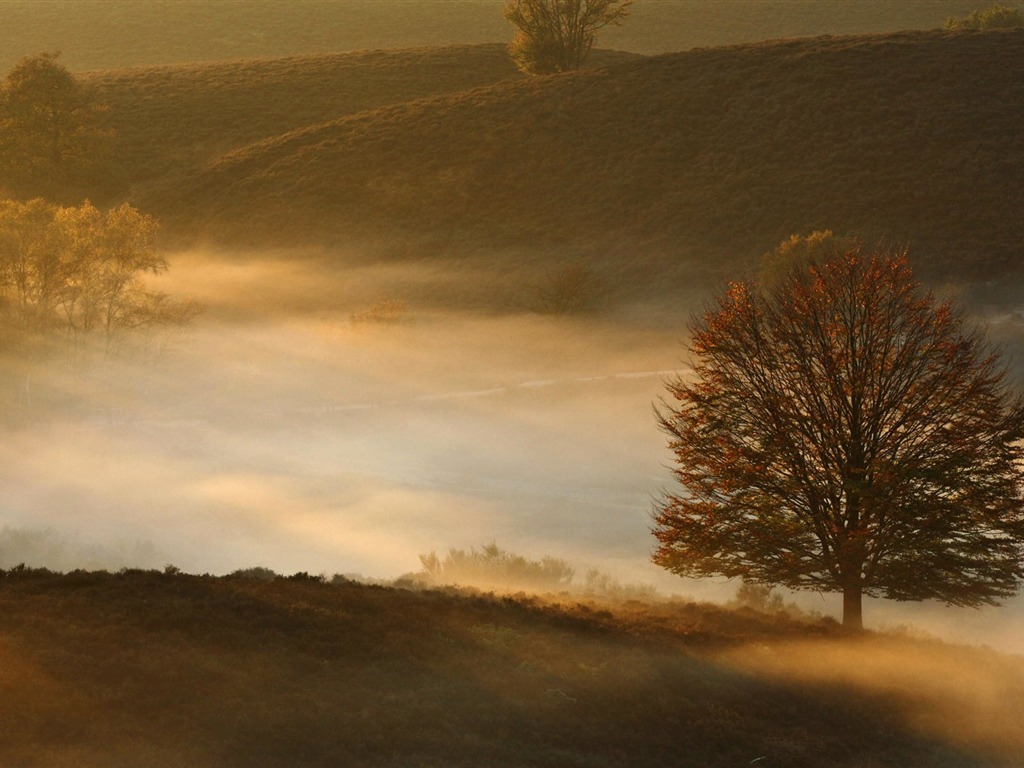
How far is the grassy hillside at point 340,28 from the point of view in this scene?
574 feet

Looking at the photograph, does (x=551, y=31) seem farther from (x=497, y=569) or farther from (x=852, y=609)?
(x=852, y=609)

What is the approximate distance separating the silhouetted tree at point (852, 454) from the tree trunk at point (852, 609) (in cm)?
Result: 4

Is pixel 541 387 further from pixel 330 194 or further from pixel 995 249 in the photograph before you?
pixel 330 194

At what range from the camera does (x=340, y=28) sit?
186 meters

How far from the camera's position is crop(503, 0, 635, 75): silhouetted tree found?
11756cm

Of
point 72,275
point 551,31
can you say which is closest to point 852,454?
point 72,275

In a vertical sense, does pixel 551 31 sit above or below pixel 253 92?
above

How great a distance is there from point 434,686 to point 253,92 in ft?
389

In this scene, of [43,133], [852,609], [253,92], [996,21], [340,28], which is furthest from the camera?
[340,28]

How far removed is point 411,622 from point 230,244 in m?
76.8

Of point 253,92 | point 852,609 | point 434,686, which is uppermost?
point 253,92

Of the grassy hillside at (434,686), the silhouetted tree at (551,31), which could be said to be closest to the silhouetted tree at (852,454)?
the grassy hillside at (434,686)

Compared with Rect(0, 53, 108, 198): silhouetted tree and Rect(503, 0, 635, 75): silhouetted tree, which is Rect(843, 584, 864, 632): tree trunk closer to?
Rect(0, 53, 108, 198): silhouetted tree

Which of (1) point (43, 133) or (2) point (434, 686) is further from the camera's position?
(1) point (43, 133)
